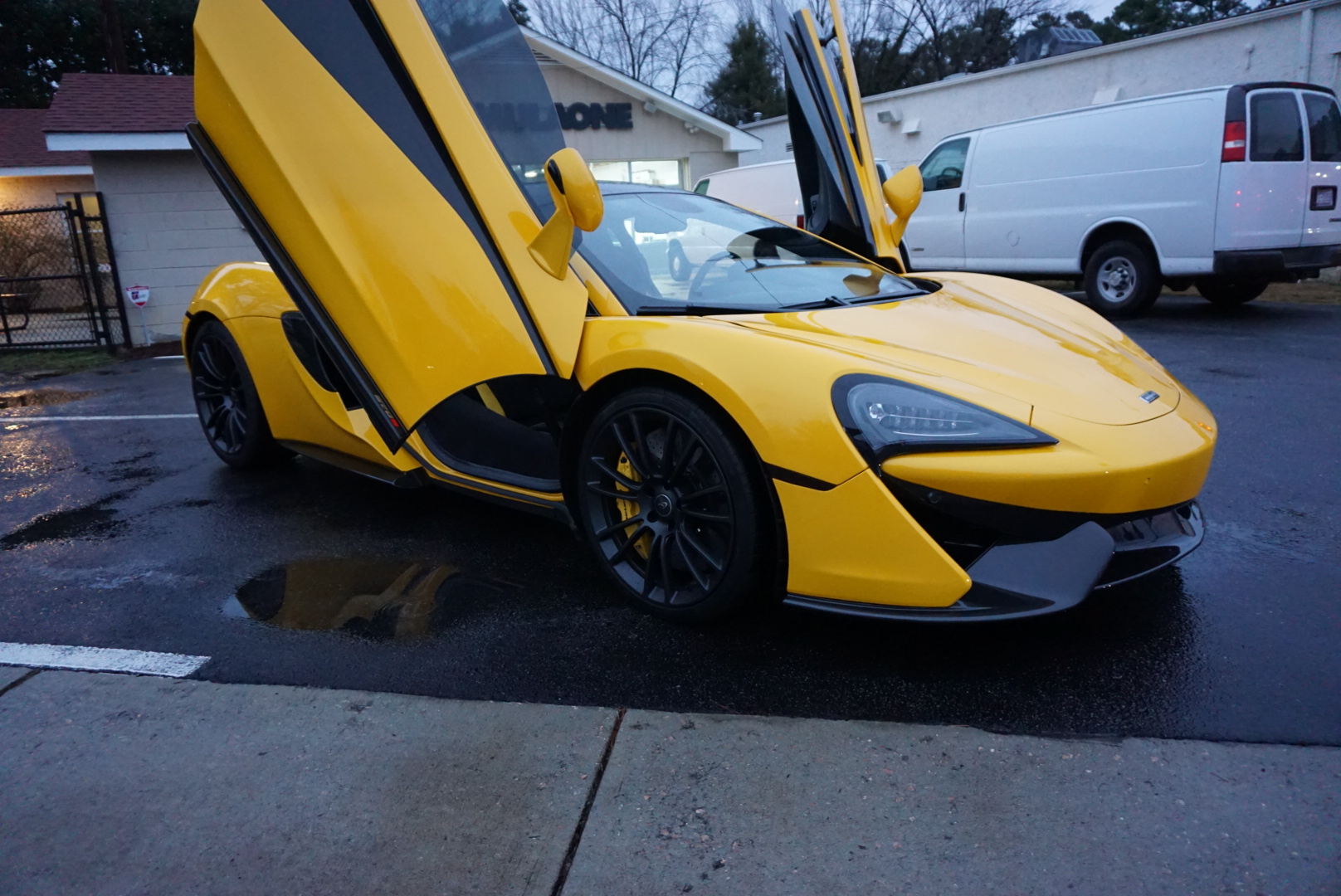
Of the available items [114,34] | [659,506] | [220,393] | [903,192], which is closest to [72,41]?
[114,34]

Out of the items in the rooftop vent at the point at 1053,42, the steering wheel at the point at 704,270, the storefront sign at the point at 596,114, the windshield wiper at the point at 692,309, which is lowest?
the windshield wiper at the point at 692,309

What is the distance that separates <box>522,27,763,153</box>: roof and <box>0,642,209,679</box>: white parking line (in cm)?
1436

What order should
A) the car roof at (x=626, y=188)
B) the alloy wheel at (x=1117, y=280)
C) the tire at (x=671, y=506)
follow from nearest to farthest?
the tire at (x=671, y=506)
the car roof at (x=626, y=188)
the alloy wheel at (x=1117, y=280)

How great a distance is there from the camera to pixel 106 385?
8398 mm

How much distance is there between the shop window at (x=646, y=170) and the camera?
54.8 feet

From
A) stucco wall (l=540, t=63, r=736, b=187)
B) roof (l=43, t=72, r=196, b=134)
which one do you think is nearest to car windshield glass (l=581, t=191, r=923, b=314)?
roof (l=43, t=72, r=196, b=134)

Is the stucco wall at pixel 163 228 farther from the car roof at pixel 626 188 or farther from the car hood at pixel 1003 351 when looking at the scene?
the car hood at pixel 1003 351

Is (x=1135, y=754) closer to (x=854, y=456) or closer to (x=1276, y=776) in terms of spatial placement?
(x=1276, y=776)

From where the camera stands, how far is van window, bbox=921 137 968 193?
32.6ft

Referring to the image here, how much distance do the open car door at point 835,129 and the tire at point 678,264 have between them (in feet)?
3.26

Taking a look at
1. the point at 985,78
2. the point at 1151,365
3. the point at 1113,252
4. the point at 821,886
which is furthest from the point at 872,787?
the point at 985,78

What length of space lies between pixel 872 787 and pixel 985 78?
50.8 feet

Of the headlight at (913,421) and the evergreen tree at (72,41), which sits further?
the evergreen tree at (72,41)

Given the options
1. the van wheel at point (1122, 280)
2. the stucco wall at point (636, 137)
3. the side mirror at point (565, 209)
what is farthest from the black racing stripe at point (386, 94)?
the stucco wall at point (636, 137)
